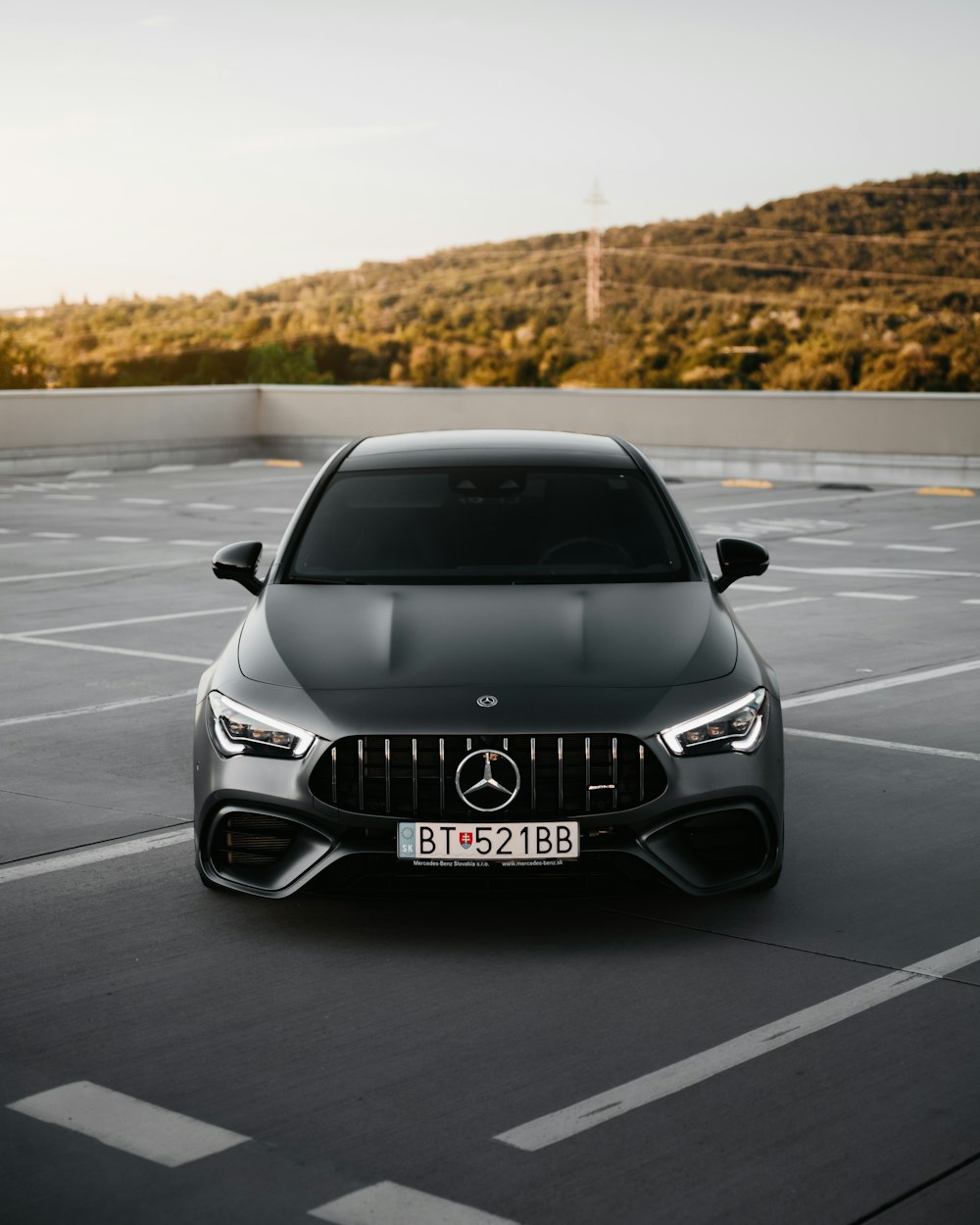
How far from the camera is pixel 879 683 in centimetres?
982

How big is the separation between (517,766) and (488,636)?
0.67m

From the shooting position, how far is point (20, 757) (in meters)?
8.09

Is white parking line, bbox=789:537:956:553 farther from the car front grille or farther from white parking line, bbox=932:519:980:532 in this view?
the car front grille

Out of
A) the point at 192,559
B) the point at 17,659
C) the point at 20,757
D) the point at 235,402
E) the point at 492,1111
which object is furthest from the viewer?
the point at 235,402

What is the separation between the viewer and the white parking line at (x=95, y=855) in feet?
20.4

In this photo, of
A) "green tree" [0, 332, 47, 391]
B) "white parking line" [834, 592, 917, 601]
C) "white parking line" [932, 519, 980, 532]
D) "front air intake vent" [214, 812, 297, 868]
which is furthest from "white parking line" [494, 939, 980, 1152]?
"green tree" [0, 332, 47, 391]

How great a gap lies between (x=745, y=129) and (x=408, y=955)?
6706cm

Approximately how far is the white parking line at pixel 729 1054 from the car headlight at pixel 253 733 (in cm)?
154

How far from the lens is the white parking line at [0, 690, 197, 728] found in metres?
8.98

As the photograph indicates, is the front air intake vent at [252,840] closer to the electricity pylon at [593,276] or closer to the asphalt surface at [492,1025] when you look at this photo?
the asphalt surface at [492,1025]

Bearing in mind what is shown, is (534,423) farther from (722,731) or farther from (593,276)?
(593,276)

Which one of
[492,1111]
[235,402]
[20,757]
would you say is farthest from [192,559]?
[235,402]

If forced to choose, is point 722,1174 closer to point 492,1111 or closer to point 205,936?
point 492,1111

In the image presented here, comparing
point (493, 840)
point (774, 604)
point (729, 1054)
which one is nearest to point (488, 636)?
point (493, 840)
